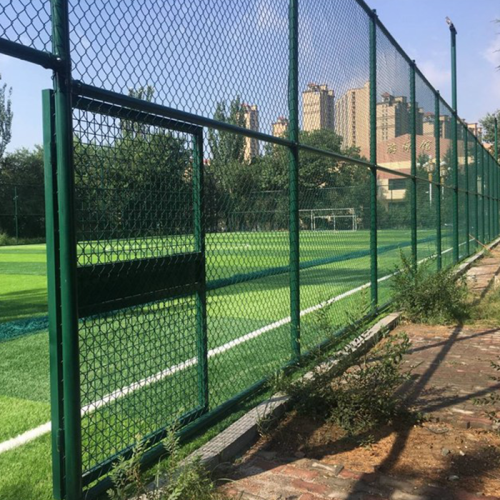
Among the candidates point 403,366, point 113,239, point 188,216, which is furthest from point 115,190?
point 403,366

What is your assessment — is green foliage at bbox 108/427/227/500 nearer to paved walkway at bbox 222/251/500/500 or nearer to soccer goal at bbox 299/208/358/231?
paved walkway at bbox 222/251/500/500

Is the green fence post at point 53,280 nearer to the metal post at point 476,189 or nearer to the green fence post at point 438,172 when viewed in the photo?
the green fence post at point 438,172

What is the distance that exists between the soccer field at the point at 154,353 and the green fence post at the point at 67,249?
20 centimetres

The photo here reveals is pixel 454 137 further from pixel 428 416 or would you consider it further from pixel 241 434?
pixel 241 434

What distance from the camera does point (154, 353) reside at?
5.02 metres

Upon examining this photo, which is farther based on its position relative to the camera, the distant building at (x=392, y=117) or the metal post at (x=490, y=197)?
the metal post at (x=490, y=197)

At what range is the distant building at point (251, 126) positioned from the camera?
4051 millimetres

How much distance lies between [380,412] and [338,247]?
11.7 ft

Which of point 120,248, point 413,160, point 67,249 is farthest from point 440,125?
point 67,249

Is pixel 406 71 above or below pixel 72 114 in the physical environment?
above

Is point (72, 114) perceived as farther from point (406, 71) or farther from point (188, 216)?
point (406, 71)

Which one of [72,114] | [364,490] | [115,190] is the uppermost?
[72,114]

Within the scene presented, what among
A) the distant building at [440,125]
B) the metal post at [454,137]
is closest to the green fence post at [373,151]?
the distant building at [440,125]

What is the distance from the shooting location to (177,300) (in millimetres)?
3295
